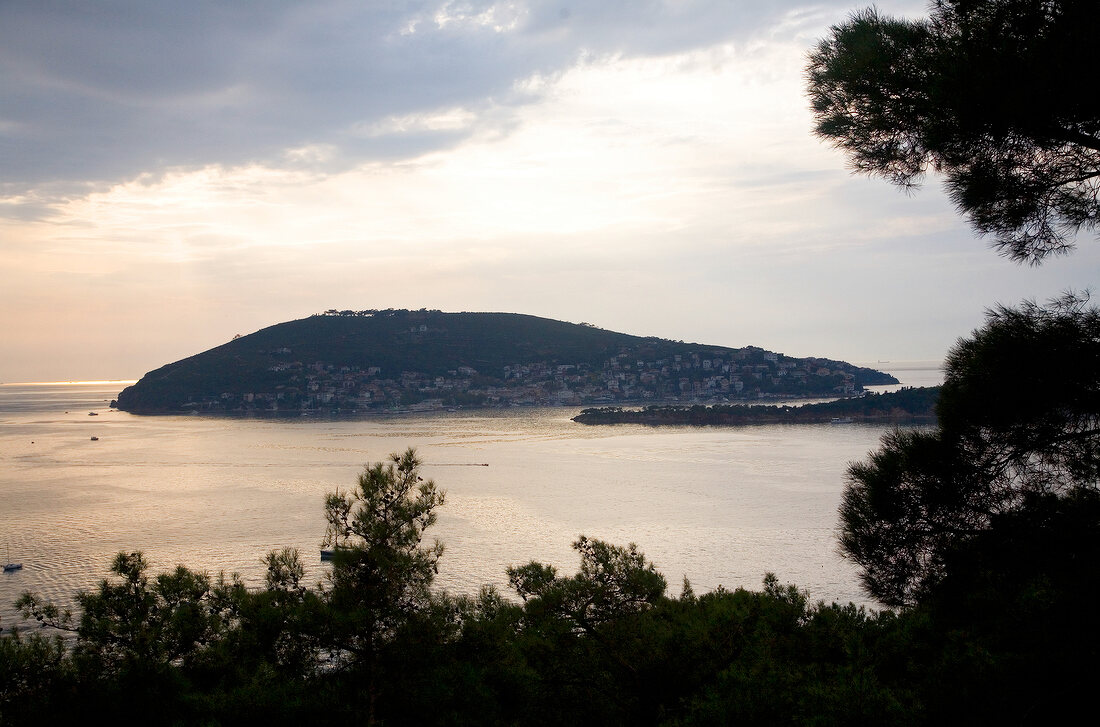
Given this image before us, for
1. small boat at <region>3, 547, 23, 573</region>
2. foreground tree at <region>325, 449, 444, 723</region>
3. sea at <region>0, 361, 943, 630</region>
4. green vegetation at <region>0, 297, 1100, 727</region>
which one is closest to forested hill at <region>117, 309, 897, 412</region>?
sea at <region>0, 361, 943, 630</region>

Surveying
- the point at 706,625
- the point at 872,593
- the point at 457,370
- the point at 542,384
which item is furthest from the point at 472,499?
the point at 457,370

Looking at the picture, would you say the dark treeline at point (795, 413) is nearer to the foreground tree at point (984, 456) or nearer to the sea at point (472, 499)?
the sea at point (472, 499)

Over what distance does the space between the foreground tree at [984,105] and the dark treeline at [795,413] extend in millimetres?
51706

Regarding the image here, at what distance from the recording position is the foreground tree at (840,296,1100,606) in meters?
4.18

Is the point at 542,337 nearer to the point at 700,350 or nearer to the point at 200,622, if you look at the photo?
the point at 700,350

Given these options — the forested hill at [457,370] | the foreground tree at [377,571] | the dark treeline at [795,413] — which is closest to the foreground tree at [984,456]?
the foreground tree at [377,571]

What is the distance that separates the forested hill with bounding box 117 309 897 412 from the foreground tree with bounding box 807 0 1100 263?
82580 mm

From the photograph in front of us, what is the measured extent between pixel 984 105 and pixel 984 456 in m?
2.10

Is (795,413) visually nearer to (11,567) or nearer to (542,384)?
(542,384)

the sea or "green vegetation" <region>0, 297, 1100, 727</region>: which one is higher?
"green vegetation" <region>0, 297, 1100, 727</region>

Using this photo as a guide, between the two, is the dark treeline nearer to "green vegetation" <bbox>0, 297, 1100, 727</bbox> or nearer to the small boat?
the small boat

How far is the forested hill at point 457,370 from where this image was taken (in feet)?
289

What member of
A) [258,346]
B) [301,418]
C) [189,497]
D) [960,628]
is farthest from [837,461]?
[258,346]

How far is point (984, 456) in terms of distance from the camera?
4680 mm
